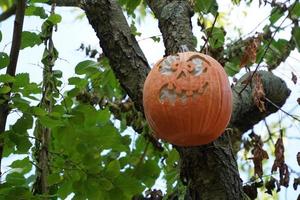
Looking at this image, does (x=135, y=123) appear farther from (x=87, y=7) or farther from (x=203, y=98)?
(x=203, y=98)

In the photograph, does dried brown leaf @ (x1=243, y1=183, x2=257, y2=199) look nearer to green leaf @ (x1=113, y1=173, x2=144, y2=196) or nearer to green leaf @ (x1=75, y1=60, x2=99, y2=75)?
green leaf @ (x1=113, y1=173, x2=144, y2=196)

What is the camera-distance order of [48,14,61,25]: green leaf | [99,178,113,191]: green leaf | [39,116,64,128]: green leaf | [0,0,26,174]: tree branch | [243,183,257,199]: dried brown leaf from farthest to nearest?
[243,183,257,199]: dried brown leaf
[48,14,61,25]: green leaf
[99,178,113,191]: green leaf
[39,116,64,128]: green leaf
[0,0,26,174]: tree branch

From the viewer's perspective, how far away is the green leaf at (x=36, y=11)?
254 centimetres

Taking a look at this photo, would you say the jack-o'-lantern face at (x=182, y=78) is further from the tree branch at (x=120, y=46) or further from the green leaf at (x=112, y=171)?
the green leaf at (x=112, y=171)

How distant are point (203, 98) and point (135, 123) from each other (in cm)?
118

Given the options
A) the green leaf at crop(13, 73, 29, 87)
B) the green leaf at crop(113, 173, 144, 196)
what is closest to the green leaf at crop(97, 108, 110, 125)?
the green leaf at crop(113, 173, 144, 196)

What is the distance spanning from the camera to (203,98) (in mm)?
1972

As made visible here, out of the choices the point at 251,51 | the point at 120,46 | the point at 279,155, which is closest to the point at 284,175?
the point at 279,155

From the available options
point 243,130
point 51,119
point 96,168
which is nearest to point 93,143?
point 96,168

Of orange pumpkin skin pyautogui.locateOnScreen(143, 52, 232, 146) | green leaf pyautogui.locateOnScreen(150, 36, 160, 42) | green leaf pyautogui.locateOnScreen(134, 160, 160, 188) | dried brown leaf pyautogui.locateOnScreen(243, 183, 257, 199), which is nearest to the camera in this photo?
orange pumpkin skin pyautogui.locateOnScreen(143, 52, 232, 146)

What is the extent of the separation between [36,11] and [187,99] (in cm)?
95

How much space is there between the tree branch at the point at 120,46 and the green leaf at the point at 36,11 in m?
0.18

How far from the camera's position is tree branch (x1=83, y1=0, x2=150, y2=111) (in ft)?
8.18

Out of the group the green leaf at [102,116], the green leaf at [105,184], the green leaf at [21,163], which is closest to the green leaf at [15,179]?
the green leaf at [21,163]
